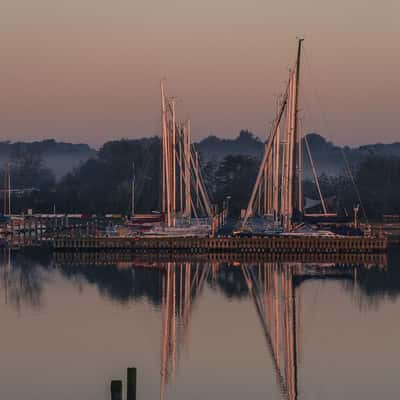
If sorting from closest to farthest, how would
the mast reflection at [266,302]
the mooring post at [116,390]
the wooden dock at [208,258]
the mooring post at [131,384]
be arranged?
the mooring post at [116,390] → the mooring post at [131,384] → the mast reflection at [266,302] → the wooden dock at [208,258]

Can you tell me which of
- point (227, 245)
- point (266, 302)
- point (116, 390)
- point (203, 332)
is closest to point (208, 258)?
point (227, 245)

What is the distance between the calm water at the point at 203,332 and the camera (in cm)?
4778

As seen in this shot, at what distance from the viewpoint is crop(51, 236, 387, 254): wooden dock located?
344ft

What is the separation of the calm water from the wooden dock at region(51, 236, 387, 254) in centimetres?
1111

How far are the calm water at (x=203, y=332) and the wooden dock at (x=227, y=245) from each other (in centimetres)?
1111

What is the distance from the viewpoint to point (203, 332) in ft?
197

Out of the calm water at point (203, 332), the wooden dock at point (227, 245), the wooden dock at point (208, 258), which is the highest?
the wooden dock at point (227, 245)

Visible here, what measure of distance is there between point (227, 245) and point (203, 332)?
155 feet

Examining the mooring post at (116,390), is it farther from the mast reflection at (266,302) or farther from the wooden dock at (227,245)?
the wooden dock at (227,245)

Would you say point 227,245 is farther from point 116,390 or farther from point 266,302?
point 116,390

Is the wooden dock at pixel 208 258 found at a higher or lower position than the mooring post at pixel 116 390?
higher

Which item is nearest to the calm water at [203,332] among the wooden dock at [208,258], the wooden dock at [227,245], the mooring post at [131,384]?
the wooden dock at [208,258]

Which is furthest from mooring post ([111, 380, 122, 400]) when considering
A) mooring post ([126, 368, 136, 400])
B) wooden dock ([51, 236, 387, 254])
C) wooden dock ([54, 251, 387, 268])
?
wooden dock ([51, 236, 387, 254])

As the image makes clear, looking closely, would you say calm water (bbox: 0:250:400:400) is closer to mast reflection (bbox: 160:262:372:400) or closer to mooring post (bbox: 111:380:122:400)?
mast reflection (bbox: 160:262:372:400)
